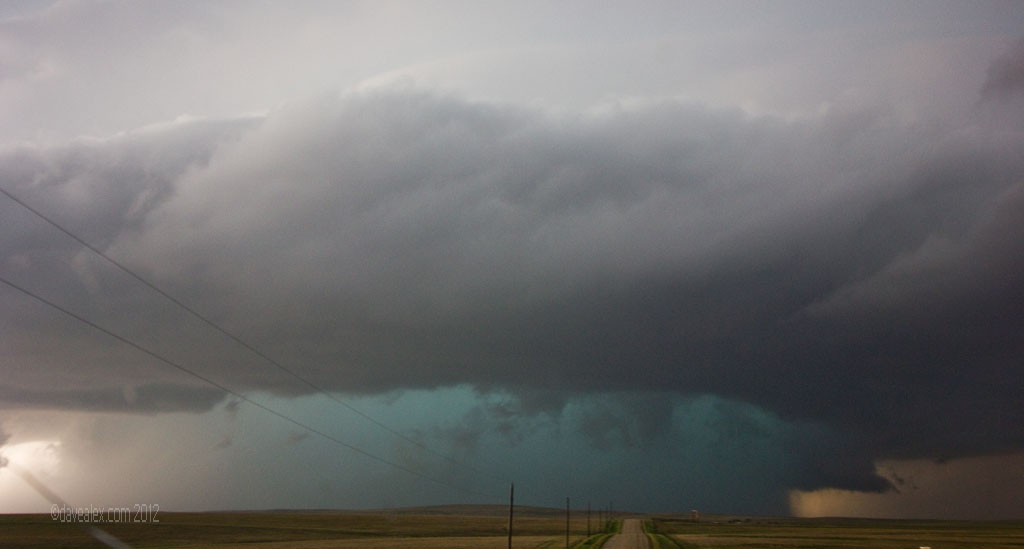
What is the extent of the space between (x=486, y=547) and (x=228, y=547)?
41.4m

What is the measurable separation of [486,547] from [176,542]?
54199mm

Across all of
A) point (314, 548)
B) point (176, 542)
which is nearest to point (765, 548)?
point (314, 548)

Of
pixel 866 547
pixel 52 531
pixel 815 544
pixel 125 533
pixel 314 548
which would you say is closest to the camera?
pixel 314 548

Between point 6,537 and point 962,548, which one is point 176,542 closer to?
point 6,537

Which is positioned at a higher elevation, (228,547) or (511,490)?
(511,490)

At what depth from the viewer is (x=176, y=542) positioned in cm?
13388

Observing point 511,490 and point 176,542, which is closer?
point 511,490

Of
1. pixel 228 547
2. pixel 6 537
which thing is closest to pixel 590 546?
pixel 228 547

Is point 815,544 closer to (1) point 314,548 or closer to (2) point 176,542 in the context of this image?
(1) point 314,548

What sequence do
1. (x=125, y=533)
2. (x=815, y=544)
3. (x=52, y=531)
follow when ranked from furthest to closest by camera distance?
1. (x=52, y=531)
2. (x=125, y=533)
3. (x=815, y=544)

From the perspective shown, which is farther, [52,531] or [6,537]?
[52,531]

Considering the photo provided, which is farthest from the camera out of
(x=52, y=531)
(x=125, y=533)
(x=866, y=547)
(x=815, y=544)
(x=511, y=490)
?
(x=52, y=531)

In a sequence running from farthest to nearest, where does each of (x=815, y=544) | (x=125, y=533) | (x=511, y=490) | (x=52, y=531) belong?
(x=52, y=531), (x=125, y=533), (x=815, y=544), (x=511, y=490)

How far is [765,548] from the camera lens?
125 m
